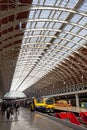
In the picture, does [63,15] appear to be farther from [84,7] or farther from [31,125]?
[31,125]

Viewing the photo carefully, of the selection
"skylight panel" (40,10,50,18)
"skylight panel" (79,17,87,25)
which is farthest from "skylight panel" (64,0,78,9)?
"skylight panel" (79,17,87,25)

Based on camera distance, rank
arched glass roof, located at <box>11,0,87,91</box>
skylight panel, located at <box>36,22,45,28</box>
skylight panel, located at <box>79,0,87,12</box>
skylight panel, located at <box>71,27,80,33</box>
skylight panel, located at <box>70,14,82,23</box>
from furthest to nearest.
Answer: skylight panel, located at <box>71,27,80,33</box> < skylight panel, located at <box>36,22,45,28</box> < skylight panel, located at <box>70,14,82,23</box> < arched glass roof, located at <box>11,0,87,91</box> < skylight panel, located at <box>79,0,87,12</box>

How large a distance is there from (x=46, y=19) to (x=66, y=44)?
17197 mm

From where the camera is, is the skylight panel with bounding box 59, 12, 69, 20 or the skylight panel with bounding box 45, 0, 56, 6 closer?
the skylight panel with bounding box 45, 0, 56, 6

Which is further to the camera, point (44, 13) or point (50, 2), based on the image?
point (44, 13)

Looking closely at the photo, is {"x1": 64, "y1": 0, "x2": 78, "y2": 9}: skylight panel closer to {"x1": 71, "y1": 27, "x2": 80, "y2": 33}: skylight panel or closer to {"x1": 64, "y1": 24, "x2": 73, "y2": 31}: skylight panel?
{"x1": 64, "y1": 24, "x2": 73, "y2": 31}: skylight panel

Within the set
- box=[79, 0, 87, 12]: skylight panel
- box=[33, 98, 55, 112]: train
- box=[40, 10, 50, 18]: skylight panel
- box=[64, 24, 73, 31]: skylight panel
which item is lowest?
box=[33, 98, 55, 112]: train

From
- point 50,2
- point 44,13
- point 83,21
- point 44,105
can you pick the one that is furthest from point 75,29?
point 44,105

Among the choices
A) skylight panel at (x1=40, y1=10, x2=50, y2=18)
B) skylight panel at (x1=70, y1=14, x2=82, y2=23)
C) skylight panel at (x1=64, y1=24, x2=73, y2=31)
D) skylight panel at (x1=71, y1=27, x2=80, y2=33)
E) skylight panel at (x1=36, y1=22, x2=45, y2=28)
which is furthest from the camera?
skylight panel at (x1=71, y1=27, x2=80, y2=33)

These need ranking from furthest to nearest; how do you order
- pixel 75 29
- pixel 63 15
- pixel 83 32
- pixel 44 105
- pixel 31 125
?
pixel 44 105 → pixel 83 32 → pixel 75 29 → pixel 63 15 → pixel 31 125

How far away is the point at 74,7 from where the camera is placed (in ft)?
95.1

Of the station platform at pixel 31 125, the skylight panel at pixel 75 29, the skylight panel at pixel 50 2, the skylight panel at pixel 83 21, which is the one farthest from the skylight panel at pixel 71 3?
the station platform at pixel 31 125

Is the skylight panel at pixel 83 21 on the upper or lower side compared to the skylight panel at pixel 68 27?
lower

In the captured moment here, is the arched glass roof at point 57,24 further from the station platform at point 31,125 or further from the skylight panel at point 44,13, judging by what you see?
the station platform at point 31,125
